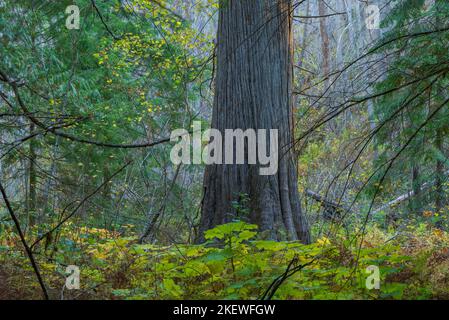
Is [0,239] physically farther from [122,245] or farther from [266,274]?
[266,274]

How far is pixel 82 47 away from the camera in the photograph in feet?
37.7

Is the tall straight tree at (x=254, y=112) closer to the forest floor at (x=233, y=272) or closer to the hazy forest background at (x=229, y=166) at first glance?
the hazy forest background at (x=229, y=166)

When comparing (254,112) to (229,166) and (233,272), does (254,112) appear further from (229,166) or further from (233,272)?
(233,272)

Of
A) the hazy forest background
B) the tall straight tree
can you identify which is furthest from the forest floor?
the tall straight tree

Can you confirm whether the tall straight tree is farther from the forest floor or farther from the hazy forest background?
the forest floor

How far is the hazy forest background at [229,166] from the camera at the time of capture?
12.9 feet

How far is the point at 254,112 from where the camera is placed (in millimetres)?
6492

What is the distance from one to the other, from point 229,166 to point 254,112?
2.47 feet

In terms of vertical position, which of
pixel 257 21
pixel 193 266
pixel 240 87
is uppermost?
pixel 257 21

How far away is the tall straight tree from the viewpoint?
6246 millimetres

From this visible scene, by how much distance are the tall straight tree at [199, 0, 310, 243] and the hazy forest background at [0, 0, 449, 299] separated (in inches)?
0.7
